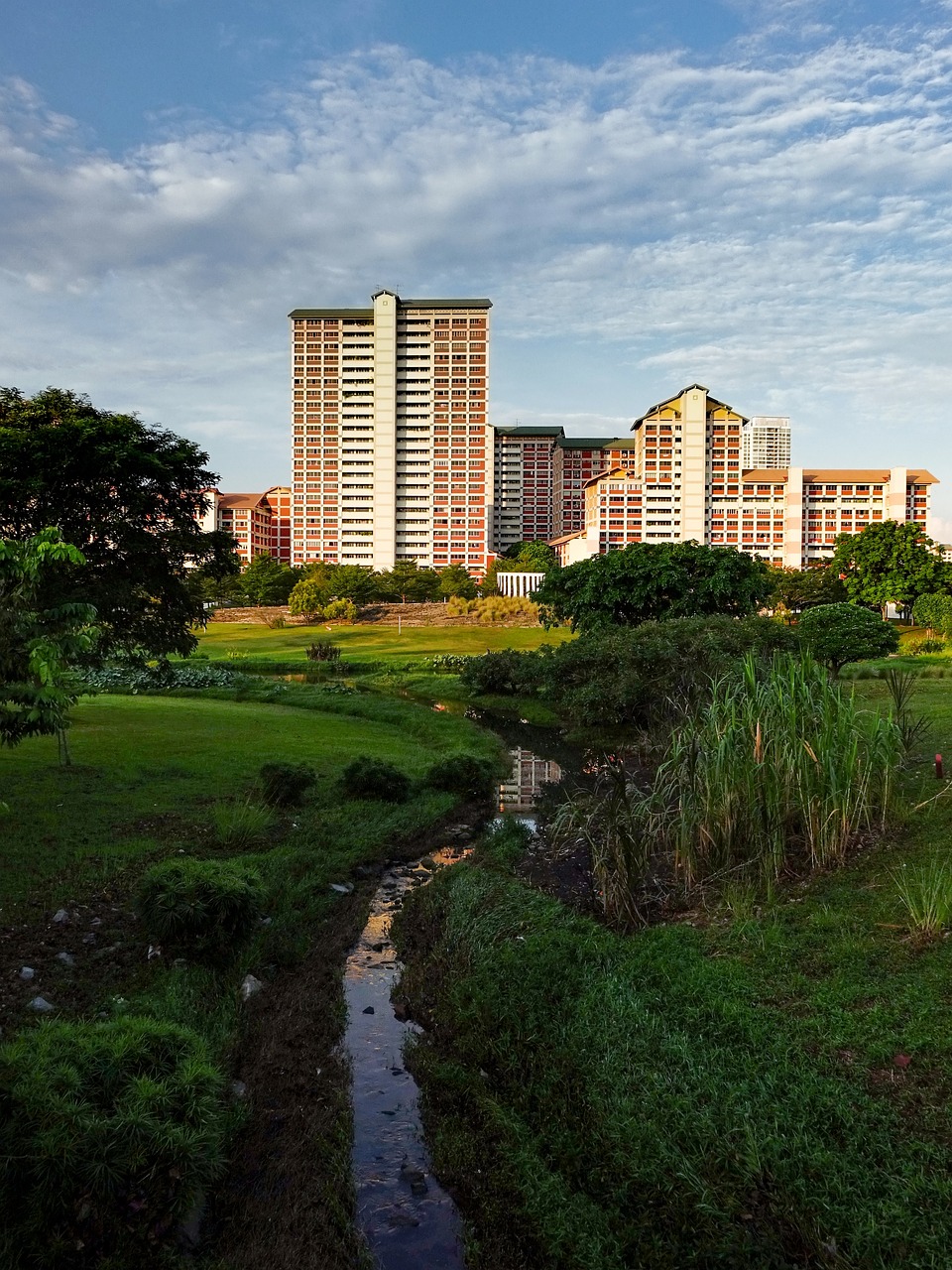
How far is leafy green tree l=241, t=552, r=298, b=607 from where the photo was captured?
8662 centimetres

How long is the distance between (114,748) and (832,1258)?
1515cm

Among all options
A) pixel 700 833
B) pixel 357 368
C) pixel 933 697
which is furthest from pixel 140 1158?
pixel 357 368

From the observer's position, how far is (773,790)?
30.9 ft

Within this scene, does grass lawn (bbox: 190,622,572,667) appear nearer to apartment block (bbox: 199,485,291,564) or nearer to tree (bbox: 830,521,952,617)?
tree (bbox: 830,521,952,617)

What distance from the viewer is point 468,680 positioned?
108ft

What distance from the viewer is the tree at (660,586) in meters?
30.0

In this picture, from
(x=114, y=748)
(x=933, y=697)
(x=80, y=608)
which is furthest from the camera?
(x=933, y=697)

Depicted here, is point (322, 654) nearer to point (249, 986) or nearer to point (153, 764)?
point (153, 764)

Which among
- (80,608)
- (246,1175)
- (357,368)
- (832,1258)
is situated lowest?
(246,1175)

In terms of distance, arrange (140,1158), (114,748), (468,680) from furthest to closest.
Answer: (468,680), (114,748), (140,1158)

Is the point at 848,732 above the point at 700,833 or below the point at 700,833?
above

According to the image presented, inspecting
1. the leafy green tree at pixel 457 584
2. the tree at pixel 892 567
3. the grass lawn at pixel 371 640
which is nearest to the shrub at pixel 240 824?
the grass lawn at pixel 371 640

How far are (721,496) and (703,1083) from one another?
117769 millimetres

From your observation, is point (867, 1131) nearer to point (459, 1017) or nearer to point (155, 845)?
point (459, 1017)
